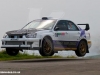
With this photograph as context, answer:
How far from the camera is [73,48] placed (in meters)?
16.8

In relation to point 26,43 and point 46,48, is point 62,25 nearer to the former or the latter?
point 46,48

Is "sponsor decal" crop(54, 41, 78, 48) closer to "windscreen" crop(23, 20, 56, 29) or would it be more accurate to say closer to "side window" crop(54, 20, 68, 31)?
"side window" crop(54, 20, 68, 31)

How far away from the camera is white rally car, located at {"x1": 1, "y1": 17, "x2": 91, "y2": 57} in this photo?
582 inches

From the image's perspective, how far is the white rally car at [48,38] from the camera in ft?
48.5

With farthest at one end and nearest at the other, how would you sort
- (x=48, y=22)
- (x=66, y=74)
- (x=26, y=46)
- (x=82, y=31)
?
(x=82, y=31) < (x=48, y=22) < (x=26, y=46) < (x=66, y=74)

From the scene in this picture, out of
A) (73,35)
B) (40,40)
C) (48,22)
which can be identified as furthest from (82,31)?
(40,40)

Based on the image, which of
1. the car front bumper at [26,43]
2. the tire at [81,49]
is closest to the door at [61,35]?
the tire at [81,49]

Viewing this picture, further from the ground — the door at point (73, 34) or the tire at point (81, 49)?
the door at point (73, 34)

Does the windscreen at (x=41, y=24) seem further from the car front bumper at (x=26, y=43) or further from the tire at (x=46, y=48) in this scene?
the car front bumper at (x=26, y=43)

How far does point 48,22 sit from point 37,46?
1.70 m

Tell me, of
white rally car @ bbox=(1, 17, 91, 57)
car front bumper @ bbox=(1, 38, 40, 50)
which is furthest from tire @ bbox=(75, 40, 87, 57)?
car front bumper @ bbox=(1, 38, 40, 50)

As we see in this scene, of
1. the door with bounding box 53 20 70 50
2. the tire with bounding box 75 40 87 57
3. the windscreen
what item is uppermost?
the windscreen

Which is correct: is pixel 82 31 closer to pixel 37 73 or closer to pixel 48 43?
pixel 48 43

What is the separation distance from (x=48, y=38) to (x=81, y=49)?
2.45 metres
